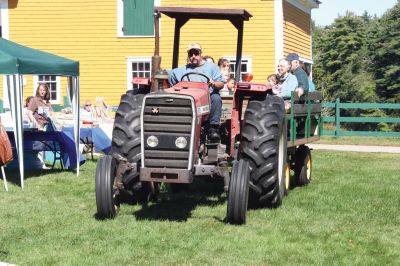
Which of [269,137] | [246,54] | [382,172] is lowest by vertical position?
[382,172]

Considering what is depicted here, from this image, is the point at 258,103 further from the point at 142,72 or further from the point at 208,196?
the point at 142,72

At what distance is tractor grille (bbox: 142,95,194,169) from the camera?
714 centimetres

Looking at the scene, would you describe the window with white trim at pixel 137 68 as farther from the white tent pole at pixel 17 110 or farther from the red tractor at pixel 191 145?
the red tractor at pixel 191 145

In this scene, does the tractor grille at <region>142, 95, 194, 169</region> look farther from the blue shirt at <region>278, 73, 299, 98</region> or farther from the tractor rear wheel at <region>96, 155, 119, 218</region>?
the blue shirt at <region>278, 73, 299, 98</region>

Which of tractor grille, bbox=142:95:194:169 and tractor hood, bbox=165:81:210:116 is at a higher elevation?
tractor hood, bbox=165:81:210:116

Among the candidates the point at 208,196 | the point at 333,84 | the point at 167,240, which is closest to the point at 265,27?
the point at 208,196

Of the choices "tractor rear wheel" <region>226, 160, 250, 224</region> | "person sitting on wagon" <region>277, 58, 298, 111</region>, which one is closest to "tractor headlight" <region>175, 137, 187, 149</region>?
"tractor rear wheel" <region>226, 160, 250, 224</region>

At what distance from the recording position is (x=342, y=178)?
37.5ft

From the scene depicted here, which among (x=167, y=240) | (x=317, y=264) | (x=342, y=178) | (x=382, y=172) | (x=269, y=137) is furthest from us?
(x=382, y=172)

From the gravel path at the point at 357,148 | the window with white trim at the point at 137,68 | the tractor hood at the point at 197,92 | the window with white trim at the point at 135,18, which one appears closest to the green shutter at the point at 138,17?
the window with white trim at the point at 135,18

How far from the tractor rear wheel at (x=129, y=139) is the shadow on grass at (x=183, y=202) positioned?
13.0 inches

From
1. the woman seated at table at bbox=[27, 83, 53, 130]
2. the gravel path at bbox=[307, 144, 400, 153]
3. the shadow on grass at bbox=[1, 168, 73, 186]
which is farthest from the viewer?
the gravel path at bbox=[307, 144, 400, 153]

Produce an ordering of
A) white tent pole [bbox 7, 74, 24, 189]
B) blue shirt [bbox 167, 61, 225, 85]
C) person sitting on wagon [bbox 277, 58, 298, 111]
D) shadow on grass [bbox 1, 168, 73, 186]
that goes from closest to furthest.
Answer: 1. blue shirt [bbox 167, 61, 225, 85]
2. person sitting on wagon [bbox 277, 58, 298, 111]
3. white tent pole [bbox 7, 74, 24, 189]
4. shadow on grass [bbox 1, 168, 73, 186]

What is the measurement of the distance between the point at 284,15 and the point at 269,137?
15.8 meters
